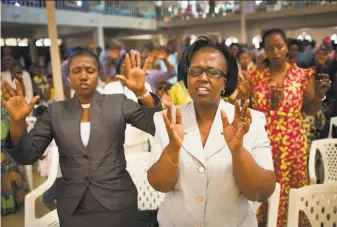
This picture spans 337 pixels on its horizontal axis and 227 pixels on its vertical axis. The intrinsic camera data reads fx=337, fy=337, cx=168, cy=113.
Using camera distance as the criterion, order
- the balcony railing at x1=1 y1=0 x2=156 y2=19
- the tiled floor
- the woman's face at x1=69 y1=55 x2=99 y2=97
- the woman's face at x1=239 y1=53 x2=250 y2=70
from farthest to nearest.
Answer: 1. the balcony railing at x1=1 y1=0 x2=156 y2=19
2. the woman's face at x1=239 y1=53 x2=250 y2=70
3. the tiled floor
4. the woman's face at x1=69 y1=55 x2=99 y2=97

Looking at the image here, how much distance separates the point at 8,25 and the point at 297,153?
4502mm

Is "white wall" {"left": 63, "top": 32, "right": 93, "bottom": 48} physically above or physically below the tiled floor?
A: above

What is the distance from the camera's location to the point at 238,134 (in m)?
1.11

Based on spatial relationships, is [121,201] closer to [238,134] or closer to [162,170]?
[162,170]

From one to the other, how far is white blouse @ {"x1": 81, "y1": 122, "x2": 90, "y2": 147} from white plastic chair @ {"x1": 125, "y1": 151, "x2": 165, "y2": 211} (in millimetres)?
696

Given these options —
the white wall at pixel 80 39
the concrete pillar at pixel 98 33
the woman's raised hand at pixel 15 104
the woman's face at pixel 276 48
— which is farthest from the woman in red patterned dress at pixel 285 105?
the white wall at pixel 80 39

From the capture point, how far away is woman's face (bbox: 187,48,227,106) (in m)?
1.29

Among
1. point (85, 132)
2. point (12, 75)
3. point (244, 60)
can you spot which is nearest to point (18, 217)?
point (12, 75)

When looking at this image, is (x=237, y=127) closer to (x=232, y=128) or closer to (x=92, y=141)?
(x=232, y=128)

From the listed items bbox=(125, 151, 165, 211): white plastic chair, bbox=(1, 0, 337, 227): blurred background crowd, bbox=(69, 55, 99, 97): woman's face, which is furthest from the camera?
bbox=(125, 151, 165, 211): white plastic chair

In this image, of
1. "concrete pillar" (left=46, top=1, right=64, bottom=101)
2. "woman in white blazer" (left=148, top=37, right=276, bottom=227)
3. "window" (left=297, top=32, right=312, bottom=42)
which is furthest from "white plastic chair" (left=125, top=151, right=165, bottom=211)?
"concrete pillar" (left=46, top=1, right=64, bottom=101)

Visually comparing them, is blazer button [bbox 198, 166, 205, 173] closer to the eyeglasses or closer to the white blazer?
the white blazer

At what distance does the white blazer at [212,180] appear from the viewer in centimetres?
128

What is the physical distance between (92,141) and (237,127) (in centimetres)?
81
